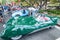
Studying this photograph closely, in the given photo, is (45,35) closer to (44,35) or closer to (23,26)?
(44,35)

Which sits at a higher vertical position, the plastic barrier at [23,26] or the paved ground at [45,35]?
the plastic barrier at [23,26]

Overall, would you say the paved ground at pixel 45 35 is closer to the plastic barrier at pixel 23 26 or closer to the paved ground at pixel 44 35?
the paved ground at pixel 44 35

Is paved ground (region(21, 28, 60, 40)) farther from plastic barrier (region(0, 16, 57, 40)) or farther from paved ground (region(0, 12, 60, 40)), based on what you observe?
plastic barrier (region(0, 16, 57, 40))

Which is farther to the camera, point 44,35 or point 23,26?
point 44,35

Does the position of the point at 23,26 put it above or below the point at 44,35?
above

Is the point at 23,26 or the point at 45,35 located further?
the point at 45,35

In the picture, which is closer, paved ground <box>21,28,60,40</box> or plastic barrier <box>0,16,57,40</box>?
plastic barrier <box>0,16,57,40</box>

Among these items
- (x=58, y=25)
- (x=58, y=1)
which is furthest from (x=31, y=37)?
(x=58, y=1)

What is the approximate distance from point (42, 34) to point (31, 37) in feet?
2.07

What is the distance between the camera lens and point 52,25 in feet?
27.6

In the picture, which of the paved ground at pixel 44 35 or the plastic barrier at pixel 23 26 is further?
the paved ground at pixel 44 35

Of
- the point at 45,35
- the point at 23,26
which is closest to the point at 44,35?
the point at 45,35

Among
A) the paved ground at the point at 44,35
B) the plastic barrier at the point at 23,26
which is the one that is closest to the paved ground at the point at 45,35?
the paved ground at the point at 44,35

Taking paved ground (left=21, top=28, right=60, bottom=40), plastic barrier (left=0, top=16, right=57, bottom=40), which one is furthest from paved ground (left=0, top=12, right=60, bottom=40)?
plastic barrier (left=0, top=16, right=57, bottom=40)
